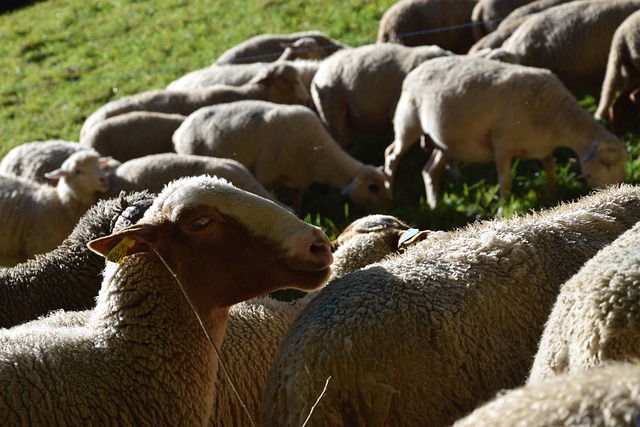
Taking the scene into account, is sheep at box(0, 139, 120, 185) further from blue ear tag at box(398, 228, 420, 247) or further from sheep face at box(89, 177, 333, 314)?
sheep face at box(89, 177, 333, 314)

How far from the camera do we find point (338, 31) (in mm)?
14594

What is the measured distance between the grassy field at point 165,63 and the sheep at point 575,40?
1.28 feet

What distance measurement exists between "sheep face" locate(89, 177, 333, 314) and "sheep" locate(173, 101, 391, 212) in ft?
16.6

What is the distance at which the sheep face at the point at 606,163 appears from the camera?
747 centimetres

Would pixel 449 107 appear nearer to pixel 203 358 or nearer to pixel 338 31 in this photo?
pixel 203 358

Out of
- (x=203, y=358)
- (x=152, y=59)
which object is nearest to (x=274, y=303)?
(x=203, y=358)

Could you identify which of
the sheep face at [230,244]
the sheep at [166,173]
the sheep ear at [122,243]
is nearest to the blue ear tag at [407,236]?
the sheep face at [230,244]

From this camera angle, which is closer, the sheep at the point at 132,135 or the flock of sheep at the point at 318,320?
the flock of sheep at the point at 318,320

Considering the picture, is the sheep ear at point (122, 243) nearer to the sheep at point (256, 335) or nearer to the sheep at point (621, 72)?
the sheep at point (256, 335)

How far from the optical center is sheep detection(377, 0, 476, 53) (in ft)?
40.4

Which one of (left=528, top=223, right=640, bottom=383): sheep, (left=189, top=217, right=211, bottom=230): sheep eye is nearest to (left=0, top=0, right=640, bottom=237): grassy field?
(left=189, top=217, right=211, bottom=230): sheep eye

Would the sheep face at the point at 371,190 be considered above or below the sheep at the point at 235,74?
below

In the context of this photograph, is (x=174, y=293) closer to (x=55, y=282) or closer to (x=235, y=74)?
(x=55, y=282)

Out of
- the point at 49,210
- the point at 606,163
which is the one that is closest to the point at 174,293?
the point at 49,210
